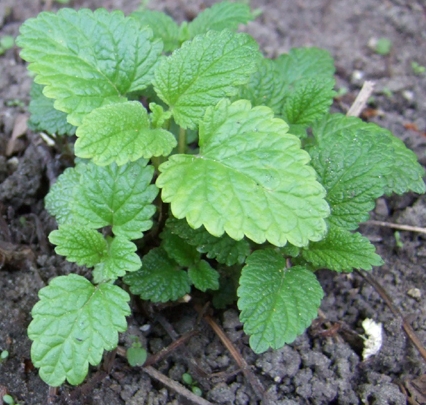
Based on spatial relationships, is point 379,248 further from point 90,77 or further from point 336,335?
point 90,77

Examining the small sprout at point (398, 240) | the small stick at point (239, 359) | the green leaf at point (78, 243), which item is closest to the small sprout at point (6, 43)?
the green leaf at point (78, 243)

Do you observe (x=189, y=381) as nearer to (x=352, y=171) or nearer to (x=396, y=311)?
(x=396, y=311)

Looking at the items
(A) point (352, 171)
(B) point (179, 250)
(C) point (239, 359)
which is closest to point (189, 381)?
(C) point (239, 359)

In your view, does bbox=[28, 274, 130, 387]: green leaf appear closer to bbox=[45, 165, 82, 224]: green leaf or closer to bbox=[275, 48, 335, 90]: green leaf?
bbox=[45, 165, 82, 224]: green leaf

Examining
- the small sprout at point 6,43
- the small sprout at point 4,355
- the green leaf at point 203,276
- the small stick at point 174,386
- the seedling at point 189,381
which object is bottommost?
the seedling at point 189,381

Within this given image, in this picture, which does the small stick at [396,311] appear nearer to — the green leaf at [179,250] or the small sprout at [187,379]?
the green leaf at [179,250]

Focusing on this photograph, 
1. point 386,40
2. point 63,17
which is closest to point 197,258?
point 63,17
